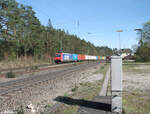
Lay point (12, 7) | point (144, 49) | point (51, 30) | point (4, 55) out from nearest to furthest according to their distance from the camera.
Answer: point (4, 55) < point (12, 7) < point (144, 49) < point (51, 30)

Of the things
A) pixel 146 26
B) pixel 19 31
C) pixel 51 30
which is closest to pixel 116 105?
pixel 19 31

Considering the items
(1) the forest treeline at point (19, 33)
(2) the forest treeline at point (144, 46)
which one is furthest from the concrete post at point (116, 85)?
(2) the forest treeline at point (144, 46)

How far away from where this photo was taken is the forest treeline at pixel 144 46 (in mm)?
49781

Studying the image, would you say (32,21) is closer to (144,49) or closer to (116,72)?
(144,49)

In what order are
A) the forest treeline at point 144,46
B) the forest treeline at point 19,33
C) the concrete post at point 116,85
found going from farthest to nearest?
1. the forest treeline at point 144,46
2. the forest treeline at point 19,33
3. the concrete post at point 116,85

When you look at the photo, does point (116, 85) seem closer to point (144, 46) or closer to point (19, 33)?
Answer: point (19, 33)

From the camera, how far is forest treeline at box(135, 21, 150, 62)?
49.8 m

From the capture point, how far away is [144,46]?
51.2 m

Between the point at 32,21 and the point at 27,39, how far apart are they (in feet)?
29.2

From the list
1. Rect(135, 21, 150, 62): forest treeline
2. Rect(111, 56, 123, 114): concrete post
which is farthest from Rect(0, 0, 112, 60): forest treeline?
Rect(111, 56, 123, 114): concrete post

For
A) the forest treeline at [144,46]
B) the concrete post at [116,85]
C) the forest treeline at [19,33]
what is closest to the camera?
the concrete post at [116,85]

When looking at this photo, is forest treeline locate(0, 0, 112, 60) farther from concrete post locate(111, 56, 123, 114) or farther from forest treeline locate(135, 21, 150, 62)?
concrete post locate(111, 56, 123, 114)

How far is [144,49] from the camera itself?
Result: 49.8 m

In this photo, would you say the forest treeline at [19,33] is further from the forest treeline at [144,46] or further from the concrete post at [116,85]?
the concrete post at [116,85]
